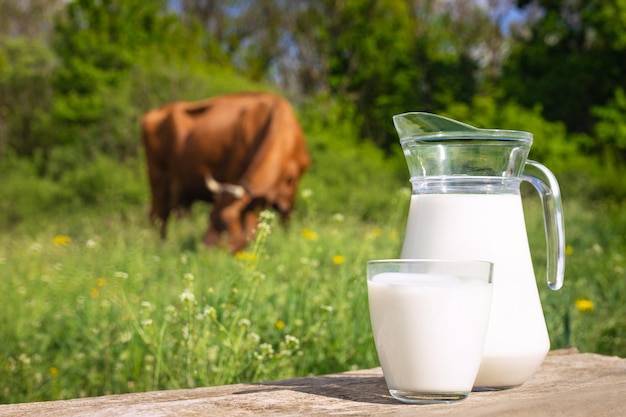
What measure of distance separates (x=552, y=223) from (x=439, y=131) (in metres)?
0.26

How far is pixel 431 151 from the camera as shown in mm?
1348

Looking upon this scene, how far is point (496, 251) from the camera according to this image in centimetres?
137

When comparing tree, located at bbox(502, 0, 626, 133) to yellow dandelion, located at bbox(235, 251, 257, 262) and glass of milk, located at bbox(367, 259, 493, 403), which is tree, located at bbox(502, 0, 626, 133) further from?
glass of milk, located at bbox(367, 259, 493, 403)

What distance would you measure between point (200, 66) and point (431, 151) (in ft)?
64.6

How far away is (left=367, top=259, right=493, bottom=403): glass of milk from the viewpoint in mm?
1179

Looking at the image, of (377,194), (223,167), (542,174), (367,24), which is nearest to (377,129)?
(367,24)

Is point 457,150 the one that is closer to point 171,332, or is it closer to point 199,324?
point 199,324

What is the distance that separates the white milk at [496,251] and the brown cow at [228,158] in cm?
719

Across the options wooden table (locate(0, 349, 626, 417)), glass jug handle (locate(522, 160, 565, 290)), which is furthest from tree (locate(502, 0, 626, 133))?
wooden table (locate(0, 349, 626, 417))

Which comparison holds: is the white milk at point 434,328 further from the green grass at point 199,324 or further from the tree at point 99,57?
the tree at point 99,57

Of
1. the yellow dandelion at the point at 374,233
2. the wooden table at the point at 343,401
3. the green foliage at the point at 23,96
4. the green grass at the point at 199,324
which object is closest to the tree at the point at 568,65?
the green foliage at the point at 23,96

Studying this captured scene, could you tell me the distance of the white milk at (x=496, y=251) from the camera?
1343 mm

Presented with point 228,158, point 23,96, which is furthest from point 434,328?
point 23,96

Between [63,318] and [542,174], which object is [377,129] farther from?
[542,174]
